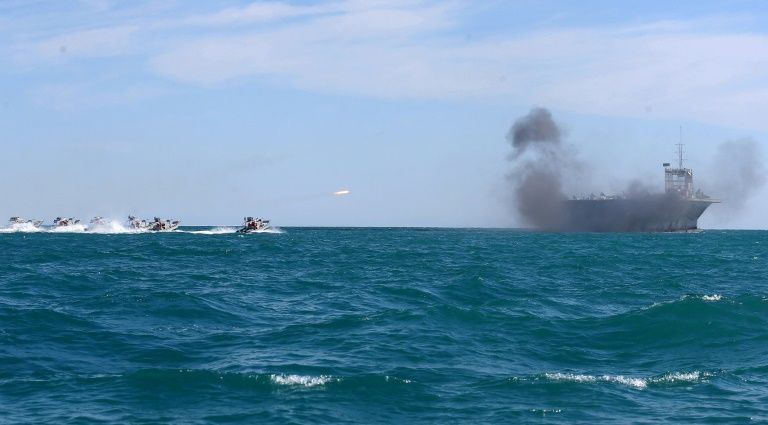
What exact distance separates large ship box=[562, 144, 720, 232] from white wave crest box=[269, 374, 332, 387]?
143 metres

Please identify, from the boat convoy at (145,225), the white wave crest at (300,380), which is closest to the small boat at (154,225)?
the boat convoy at (145,225)

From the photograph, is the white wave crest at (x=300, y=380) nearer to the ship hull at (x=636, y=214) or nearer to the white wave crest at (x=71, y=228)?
the white wave crest at (x=71, y=228)

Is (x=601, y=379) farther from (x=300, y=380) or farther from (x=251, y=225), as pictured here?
(x=251, y=225)

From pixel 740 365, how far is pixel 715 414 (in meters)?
5.95

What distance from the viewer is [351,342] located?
2342 centimetres

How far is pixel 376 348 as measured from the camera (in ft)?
74.4

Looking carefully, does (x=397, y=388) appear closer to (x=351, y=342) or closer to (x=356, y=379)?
(x=356, y=379)

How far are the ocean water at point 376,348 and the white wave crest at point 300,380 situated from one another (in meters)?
0.05

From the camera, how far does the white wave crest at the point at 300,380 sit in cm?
1850

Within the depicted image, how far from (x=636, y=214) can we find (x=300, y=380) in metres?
146

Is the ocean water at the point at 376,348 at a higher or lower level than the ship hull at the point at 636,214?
lower

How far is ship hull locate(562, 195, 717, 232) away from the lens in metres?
154

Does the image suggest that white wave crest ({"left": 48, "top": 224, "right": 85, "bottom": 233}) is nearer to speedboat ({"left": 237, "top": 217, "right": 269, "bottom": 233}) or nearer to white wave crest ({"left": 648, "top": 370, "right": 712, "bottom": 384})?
speedboat ({"left": 237, "top": 217, "right": 269, "bottom": 233})

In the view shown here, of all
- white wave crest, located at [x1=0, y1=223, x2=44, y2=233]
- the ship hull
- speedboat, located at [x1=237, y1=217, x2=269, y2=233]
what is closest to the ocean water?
speedboat, located at [x1=237, y1=217, x2=269, y2=233]
